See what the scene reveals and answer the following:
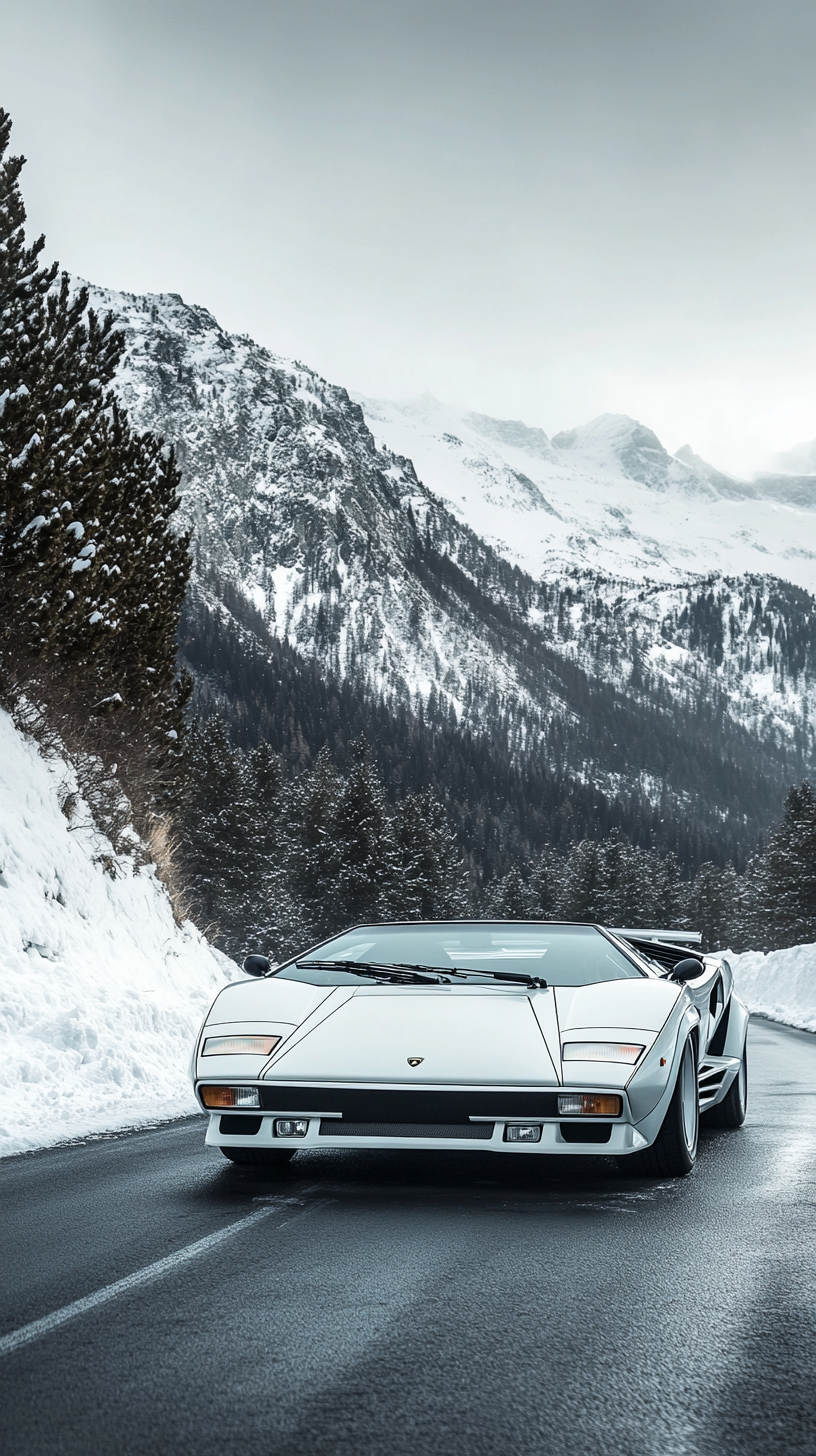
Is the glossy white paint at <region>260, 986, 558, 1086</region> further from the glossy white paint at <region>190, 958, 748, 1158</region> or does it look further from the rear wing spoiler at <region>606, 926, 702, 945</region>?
the rear wing spoiler at <region>606, 926, 702, 945</region>

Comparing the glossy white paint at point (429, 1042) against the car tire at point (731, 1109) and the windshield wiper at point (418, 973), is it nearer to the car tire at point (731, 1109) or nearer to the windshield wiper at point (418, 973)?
the windshield wiper at point (418, 973)

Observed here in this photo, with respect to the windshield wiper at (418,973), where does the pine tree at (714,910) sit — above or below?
below

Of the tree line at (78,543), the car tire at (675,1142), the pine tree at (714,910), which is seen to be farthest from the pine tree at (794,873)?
the car tire at (675,1142)

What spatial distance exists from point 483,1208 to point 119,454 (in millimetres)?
12854

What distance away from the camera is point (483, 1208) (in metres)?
4.93

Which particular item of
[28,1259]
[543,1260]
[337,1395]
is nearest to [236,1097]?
[28,1259]

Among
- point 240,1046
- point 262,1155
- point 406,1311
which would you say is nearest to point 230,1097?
point 240,1046

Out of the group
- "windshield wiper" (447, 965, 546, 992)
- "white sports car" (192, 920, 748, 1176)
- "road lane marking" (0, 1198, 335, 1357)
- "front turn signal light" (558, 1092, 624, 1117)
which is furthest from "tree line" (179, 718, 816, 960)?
"front turn signal light" (558, 1092, 624, 1117)

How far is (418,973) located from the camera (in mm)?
5781

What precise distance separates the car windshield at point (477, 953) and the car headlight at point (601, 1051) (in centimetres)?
55

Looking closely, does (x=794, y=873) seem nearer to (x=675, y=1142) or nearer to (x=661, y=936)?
(x=661, y=936)

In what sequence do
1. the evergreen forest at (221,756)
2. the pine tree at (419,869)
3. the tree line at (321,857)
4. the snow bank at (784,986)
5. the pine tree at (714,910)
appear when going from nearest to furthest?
the evergreen forest at (221,756) → the snow bank at (784,986) → the tree line at (321,857) → the pine tree at (419,869) → the pine tree at (714,910)

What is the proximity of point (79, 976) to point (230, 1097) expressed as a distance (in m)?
5.41

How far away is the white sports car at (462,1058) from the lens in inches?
195
